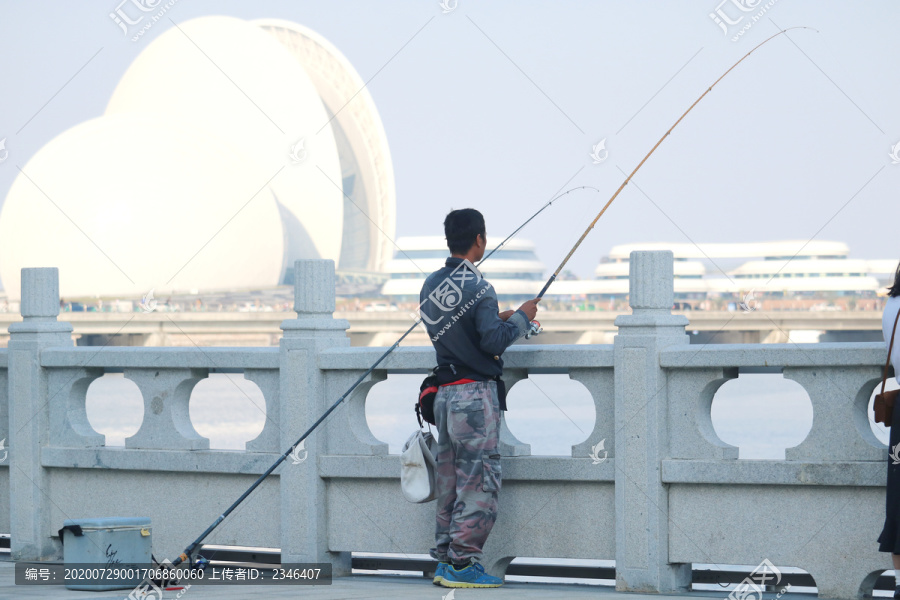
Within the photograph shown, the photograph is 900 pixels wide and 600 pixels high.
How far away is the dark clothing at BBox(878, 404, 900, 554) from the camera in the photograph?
4.83 metres

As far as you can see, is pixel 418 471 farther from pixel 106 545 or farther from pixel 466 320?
pixel 106 545

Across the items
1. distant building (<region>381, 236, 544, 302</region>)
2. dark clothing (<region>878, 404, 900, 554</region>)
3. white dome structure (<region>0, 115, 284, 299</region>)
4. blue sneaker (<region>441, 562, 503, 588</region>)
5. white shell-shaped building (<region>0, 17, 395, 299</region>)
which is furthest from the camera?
distant building (<region>381, 236, 544, 302</region>)

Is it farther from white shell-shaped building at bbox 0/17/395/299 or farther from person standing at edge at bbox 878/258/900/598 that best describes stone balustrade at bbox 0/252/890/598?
white shell-shaped building at bbox 0/17/395/299

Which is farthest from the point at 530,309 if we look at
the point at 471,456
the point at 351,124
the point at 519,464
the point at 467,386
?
the point at 351,124

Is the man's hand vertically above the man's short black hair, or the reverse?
the man's short black hair

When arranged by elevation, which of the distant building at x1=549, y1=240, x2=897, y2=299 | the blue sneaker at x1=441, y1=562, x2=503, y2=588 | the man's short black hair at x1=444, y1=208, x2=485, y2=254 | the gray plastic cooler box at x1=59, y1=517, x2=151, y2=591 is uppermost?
the distant building at x1=549, y1=240, x2=897, y2=299

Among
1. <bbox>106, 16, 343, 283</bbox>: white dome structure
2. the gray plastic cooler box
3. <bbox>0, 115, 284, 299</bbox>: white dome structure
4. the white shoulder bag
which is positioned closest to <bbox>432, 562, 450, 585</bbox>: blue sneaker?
the white shoulder bag

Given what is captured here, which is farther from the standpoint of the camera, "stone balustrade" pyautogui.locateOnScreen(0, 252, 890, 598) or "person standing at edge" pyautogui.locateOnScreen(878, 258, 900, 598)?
"stone balustrade" pyautogui.locateOnScreen(0, 252, 890, 598)

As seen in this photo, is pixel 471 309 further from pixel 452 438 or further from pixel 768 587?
pixel 768 587

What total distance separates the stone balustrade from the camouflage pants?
0.40 metres

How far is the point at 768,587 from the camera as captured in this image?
5824mm

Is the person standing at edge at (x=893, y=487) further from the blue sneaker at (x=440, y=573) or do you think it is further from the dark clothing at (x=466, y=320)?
the blue sneaker at (x=440, y=573)

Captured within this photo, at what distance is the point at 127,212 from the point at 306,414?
6109cm

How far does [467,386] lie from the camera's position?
5.52 metres
